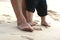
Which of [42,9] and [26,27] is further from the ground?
[42,9]

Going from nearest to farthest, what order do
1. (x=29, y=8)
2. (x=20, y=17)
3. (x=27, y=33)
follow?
(x=27, y=33) < (x=20, y=17) < (x=29, y=8)

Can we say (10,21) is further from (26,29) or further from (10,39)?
(10,39)

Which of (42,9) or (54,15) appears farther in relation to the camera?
(54,15)

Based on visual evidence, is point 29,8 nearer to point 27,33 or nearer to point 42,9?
point 42,9

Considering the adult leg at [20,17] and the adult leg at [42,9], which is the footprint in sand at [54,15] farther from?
the adult leg at [20,17]

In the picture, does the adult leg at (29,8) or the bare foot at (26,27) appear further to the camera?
the adult leg at (29,8)

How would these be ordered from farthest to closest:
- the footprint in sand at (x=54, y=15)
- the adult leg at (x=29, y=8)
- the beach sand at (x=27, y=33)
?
the footprint in sand at (x=54, y=15)
the adult leg at (x=29, y=8)
the beach sand at (x=27, y=33)

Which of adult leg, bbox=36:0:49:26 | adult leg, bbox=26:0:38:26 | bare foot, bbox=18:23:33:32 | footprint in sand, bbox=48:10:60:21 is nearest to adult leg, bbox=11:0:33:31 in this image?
bare foot, bbox=18:23:33:32

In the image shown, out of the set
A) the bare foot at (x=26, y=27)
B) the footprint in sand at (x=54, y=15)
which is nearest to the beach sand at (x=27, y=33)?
the bare foot at (x=26, y=27)

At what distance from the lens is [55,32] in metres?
2.35

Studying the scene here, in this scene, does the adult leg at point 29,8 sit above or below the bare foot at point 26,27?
above

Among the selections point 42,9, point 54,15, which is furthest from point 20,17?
point 54,15

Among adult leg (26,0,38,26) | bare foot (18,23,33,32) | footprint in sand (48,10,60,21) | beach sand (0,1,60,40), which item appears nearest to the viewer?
beach sand (0,1,60,40)

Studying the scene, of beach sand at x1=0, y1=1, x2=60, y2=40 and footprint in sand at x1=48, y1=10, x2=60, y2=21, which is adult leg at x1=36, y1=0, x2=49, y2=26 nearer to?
beach sand at x1=0, y1=1, x2=60, y2=40
